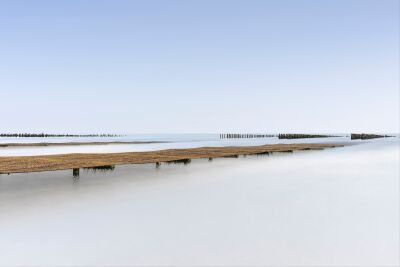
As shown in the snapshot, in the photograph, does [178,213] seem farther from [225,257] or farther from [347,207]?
[347,207]

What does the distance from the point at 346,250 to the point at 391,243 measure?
5.77 feet

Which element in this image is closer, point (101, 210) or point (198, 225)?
point (198, 225)

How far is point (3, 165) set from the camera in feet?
81.8

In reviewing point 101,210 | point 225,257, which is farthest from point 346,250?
point 101,210

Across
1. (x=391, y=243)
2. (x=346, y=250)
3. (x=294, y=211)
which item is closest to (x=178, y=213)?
(x=294, y=211)

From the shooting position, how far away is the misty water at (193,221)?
32.4ft

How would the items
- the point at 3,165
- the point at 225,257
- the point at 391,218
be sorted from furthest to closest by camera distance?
1. the point at 3,165
2. the point at 391,218
3. the point at 225,257

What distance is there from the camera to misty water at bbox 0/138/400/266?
9875mm

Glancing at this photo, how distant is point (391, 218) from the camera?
575 inches

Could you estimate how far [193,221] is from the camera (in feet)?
45.1

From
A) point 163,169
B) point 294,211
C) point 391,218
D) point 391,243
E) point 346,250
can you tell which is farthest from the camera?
point 163,169

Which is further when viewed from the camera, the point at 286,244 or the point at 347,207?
the point at 347,207

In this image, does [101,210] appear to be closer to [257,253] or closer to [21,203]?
[21,203]

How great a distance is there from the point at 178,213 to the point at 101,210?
3.09 metres
